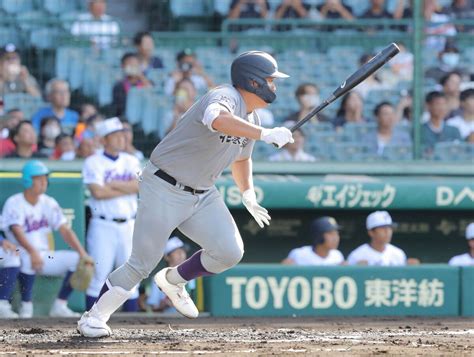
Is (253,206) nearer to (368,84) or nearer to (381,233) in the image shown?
(381,233)

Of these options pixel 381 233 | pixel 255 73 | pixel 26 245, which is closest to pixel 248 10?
pixel 381 233

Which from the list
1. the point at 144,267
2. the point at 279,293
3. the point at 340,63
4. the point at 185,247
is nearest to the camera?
the point at 144,267

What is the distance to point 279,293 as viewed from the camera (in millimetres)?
8977

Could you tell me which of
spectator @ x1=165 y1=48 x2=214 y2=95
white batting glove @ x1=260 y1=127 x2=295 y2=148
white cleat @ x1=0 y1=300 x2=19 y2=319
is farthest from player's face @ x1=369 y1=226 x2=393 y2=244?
white batting glove @ x1=260 y1=127 x2=295 y2=148

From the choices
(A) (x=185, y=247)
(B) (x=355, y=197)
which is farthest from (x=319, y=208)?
(A) (x=185, y=247)

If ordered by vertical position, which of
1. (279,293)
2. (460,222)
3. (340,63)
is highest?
(340,63)

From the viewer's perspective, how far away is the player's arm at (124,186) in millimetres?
9078

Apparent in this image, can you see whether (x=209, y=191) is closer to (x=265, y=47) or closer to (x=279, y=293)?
(x=279, y=293)

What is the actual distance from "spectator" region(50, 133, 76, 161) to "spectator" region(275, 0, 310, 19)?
8.18ft

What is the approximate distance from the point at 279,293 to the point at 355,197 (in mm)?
1398

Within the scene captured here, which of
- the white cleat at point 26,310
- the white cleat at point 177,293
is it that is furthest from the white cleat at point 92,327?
the white cleat at point 26,310

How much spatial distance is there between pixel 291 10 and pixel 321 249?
2.83 metres

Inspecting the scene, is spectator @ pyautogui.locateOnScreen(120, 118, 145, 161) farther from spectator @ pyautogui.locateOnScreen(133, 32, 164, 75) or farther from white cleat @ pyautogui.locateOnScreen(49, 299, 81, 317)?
white cleat @ pyautogui.locateOnScreen(49, 299, 81, 317)

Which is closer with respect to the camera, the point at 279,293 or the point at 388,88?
the point at 279,293
